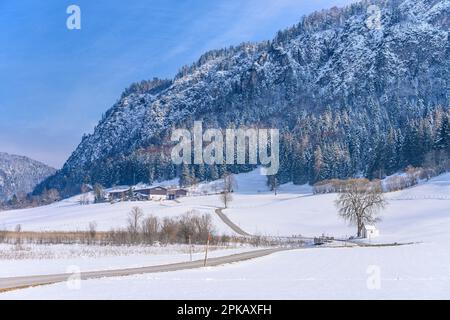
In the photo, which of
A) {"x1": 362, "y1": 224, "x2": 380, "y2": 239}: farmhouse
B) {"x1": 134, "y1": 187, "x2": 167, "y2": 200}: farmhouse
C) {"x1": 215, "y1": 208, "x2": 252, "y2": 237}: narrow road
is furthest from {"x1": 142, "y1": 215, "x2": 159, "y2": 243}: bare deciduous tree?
{"x1": 134, "y1": 187, "x2": 167, "y2": 200}: farmhouse

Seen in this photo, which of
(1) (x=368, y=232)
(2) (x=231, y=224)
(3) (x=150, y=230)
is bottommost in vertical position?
(2) (x=231, y=224)

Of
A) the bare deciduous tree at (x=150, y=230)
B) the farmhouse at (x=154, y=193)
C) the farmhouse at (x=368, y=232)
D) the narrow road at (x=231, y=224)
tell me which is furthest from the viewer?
the farmhouse at (x=154, y=193)

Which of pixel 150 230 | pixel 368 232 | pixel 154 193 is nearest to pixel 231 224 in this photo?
pixel 150 230

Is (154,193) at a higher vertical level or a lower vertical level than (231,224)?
higher

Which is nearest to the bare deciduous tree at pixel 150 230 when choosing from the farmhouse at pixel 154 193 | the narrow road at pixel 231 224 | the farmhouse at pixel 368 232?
the narrow road at pixel 231 224

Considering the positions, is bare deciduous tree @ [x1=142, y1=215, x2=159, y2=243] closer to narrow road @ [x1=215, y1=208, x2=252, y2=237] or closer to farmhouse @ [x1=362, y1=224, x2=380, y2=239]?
narrow road @ [x1=215, y1=208, x2=252, y2=237]

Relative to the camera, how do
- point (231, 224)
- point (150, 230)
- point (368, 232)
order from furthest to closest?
point (231, 224) < point (150, 230) < point (368, 232)

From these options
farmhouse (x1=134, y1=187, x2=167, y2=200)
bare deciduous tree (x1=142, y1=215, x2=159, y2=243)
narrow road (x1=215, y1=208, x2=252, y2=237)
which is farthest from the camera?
farmhouse (x1=134, y1=187, x2=167, y2=200)

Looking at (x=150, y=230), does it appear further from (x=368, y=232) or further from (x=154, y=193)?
(x=154, y=193)

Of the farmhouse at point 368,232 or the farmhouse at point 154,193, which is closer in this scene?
the farmhouse at point 368,232

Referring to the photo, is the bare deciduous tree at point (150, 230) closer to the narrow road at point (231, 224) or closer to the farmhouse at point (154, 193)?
the narrow road at point (231, 224)

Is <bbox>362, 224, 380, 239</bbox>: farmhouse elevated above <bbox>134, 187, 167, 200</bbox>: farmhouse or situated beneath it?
situated beneath
